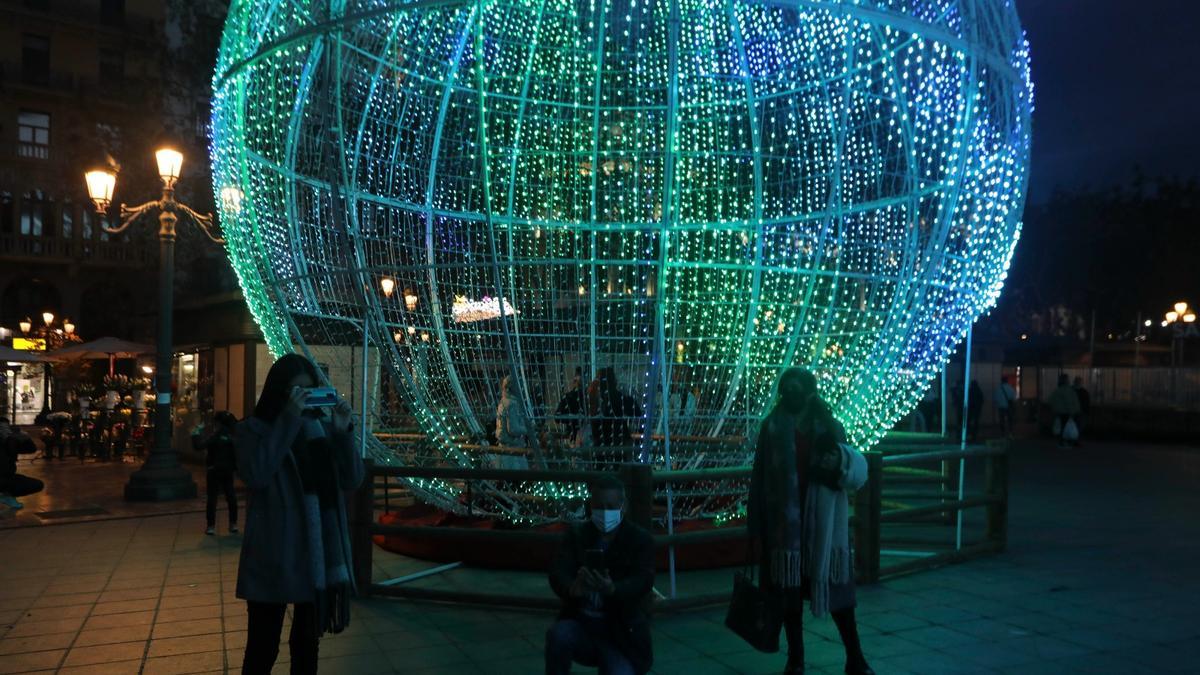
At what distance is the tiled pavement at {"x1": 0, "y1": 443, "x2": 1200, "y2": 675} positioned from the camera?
474 centimetres

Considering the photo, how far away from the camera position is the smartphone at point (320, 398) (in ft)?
10.8

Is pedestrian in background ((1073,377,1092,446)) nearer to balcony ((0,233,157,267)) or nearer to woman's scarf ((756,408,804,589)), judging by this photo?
woman's scarf ((756,408,804,589))

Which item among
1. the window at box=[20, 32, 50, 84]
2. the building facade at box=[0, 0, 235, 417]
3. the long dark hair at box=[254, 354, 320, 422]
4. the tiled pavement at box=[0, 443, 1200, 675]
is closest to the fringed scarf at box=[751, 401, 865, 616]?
the tiled pavement at box=[0, 443, 1200, 675]

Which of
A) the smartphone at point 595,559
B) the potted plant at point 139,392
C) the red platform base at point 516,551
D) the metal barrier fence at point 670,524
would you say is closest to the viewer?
the smartphone at point 595,559

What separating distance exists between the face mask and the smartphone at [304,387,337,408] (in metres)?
1.08

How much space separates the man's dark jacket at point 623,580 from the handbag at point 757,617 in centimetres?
76

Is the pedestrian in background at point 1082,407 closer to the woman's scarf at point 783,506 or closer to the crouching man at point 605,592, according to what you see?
the woman's scarf at point 783,506

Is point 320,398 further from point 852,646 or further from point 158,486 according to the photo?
point 158,486

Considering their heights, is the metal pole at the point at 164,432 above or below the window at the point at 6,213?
below

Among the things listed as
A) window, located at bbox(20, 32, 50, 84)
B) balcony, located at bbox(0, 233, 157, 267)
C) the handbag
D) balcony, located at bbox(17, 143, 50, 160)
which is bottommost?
the handbag

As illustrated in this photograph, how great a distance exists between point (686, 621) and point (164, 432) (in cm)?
875

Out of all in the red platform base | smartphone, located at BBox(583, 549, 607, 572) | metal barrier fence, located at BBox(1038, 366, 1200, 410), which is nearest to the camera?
smartphone, located at BBox(583, 549, 607, 572)

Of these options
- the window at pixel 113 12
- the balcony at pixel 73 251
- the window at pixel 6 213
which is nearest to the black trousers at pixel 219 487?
the balcony at pixel 73 251

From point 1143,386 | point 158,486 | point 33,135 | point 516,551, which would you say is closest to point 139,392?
point 158,486
